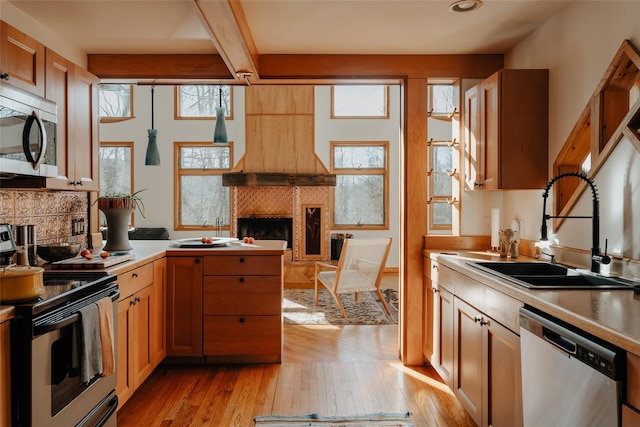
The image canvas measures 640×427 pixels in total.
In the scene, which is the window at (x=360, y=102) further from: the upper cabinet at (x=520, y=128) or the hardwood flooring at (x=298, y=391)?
the upper cabinet at (x=520, y=128)

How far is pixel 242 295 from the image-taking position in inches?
133

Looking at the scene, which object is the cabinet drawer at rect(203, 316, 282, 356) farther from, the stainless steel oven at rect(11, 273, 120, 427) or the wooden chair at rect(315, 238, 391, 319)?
the wooden chair at rect(315, 238, 391, 319)

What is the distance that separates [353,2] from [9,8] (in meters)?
1.99

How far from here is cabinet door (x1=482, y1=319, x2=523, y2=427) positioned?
5.98ft

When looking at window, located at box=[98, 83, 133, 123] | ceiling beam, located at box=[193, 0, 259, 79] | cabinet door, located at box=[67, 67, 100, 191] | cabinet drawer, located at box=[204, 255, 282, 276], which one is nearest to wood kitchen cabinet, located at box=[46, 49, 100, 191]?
cabinet door, located at box=[67, 67, 100, 191]

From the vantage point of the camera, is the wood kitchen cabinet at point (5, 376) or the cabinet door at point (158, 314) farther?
the cabinet door at point (158, 314)

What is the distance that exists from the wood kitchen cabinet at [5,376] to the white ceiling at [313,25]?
1769 mm

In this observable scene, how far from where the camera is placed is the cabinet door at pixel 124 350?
2479 mm

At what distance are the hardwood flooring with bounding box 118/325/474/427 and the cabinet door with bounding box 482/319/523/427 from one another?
50 cm

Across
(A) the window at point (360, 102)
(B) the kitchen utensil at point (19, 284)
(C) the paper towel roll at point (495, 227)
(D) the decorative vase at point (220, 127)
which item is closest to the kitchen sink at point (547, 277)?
(C) the paper towel roll at point (495, 227)

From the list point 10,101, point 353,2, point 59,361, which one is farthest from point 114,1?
point 59,361

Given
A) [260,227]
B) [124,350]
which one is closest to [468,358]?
[124,350]

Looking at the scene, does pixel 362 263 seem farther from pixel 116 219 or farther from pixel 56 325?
pixel 56 325

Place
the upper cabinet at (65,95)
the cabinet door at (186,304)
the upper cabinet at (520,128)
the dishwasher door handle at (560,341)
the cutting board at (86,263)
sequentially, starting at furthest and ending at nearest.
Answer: the cabinet door at (186,304)
the upper cabinet at (520,128)
the cutting board at (86,263)
the upper cabinet at (65,95)
the dishwasher door handle at (560,341)
